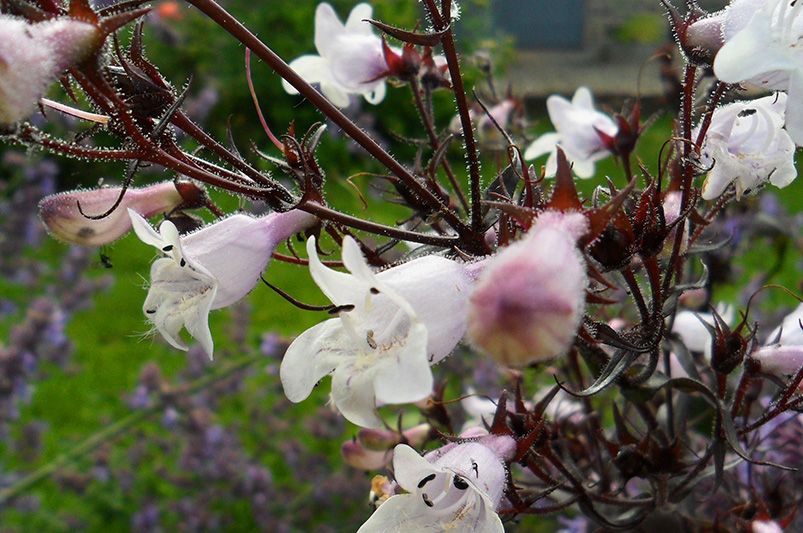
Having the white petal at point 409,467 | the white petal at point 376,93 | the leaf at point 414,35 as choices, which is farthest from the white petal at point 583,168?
the white petal at point 409,467

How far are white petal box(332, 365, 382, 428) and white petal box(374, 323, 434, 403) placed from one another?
0.6 inches

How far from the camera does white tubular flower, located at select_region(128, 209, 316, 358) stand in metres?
0.44

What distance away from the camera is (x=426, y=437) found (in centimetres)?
71

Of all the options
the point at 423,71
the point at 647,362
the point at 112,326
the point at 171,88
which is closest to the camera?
the point at 171,88

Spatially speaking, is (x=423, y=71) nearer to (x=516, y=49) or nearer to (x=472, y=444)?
(x=472, y=444)

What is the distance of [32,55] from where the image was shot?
346 mm

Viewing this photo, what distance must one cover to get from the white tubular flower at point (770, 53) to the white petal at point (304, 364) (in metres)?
0.21

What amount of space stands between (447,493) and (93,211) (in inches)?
9.3

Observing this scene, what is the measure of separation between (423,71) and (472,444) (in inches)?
13.8

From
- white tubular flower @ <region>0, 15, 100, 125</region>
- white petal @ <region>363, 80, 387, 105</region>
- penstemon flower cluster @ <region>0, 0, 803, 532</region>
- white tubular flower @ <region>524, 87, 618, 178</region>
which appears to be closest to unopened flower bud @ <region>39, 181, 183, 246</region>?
penstemon flower cluster @ <region>0, 0, 803, 532</region>

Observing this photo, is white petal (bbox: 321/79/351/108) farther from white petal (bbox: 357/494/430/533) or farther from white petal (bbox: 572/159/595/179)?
white petal (bbox: 357/494/430/533)

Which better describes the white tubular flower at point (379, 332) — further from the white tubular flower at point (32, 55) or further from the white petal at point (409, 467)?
the white tubular flower at point (32, 55)

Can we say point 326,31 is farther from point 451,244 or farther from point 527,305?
point 527,305

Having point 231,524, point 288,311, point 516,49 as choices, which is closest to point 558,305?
point 231,524
